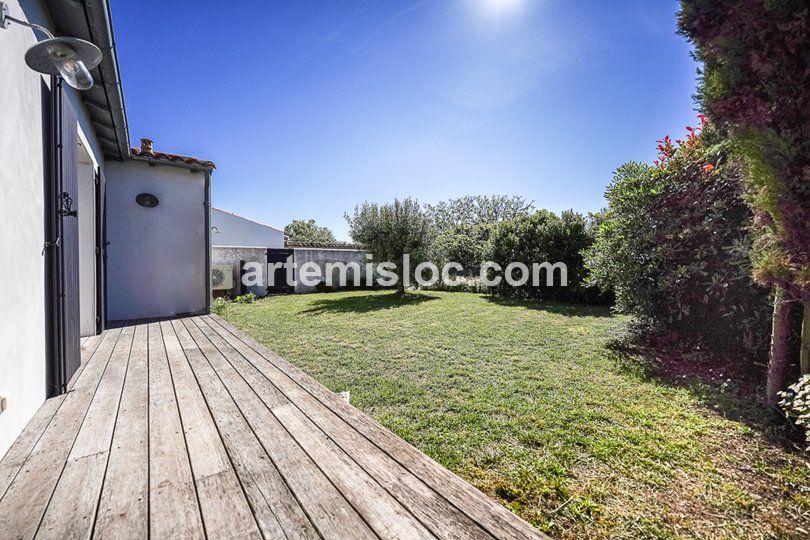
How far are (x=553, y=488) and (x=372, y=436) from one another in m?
1.11

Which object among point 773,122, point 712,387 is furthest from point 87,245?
point 712,387

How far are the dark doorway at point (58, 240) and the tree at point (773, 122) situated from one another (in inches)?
226

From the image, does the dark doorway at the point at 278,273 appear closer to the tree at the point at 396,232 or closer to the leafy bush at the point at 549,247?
the tree at the point at 396,232

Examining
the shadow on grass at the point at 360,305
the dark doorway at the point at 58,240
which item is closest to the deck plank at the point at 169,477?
the dark doorway at the point at 58,240

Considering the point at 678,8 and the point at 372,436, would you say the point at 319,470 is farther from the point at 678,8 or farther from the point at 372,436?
the point at 678,8

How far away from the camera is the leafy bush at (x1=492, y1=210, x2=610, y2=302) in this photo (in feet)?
33.8

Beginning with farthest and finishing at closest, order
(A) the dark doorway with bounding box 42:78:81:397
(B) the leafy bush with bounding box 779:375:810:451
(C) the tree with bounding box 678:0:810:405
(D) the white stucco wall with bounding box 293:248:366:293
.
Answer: (D) the white stucco wall with bounding box 293:248:366:293 < (A) the dark doorway with bounding box 42:78:81:397 < (C) the tree with bounding box 678:0:810:405 < (B) the leafy bush with bounding box 779:375:810:451

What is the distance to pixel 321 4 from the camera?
16.9 feet

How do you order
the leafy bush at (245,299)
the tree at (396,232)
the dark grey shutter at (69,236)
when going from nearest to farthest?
the dark grey shutter at (69,236) → the leafy bush at (245,299) → the tree at (396,232)

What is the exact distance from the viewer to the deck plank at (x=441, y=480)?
50.3 inches

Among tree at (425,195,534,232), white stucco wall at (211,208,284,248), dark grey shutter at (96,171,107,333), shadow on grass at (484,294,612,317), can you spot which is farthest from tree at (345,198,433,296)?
tree at (425,195,534,232)

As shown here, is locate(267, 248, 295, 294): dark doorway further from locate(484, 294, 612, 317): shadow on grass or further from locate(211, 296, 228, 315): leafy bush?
locate(484, 294, 612, 317): shadow on grass

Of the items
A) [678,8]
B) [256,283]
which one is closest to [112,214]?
[256,283]

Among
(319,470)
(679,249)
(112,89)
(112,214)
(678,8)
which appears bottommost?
(319,470)
